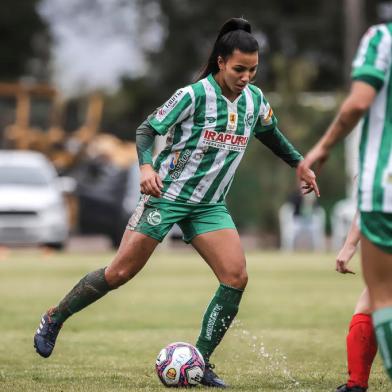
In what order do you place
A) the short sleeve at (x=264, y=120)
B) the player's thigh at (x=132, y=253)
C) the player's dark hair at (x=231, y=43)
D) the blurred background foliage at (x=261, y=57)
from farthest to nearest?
the blurred background foliage at (x=261, y=57)
the short sleeve at (x=264, y=120)
the player's thigh at (x=132, y=253)
the player's dark hair at (x=231, y=43)

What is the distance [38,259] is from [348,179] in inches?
462

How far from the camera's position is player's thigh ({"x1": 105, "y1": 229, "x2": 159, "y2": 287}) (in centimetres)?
805

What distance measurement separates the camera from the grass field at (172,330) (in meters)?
8.38

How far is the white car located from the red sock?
20946 mm

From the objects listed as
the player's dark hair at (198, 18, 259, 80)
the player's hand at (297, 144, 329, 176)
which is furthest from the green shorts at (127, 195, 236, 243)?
the player's hand at (297, 144, 329, 176)

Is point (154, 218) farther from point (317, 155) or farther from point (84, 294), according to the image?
point (317, 155)

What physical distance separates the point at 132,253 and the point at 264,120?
3.89ft

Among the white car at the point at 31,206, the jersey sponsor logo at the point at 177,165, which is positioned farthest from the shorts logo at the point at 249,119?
the white car at the point at 31,206

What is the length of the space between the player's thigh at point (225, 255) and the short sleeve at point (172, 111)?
724 millimetres

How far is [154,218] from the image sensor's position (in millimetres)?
8086

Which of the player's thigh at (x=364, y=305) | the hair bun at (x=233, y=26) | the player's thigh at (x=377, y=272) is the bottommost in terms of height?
the player's thigh at (x=364, y=305)

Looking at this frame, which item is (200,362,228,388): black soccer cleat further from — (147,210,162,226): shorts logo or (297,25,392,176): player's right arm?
(297,25,392,176): player's right arm

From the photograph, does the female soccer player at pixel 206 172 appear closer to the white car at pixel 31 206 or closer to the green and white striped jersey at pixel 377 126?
the green and white striped jersey at pixel 377 126

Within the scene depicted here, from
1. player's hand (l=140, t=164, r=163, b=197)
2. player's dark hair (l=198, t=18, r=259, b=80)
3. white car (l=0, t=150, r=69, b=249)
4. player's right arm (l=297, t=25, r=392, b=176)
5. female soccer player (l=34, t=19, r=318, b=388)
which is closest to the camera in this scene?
player's right arm (l=297, t=25, r=392, b=176)
